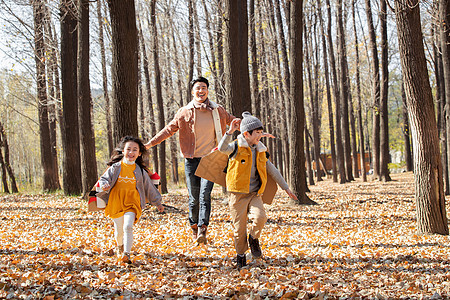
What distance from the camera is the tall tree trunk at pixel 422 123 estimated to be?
273 inches

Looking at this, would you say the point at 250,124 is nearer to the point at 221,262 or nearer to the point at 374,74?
the point at 221,262

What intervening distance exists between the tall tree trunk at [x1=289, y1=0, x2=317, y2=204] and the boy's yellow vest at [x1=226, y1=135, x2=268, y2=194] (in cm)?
740

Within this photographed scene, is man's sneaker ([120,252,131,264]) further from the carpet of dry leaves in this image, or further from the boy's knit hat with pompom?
the boy's knit hat with pompom

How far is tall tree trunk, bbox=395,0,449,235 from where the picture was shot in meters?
6.92

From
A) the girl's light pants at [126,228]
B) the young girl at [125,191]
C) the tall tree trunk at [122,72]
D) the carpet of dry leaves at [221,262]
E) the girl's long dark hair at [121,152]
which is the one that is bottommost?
the carpet of dry leaves at [221,262]

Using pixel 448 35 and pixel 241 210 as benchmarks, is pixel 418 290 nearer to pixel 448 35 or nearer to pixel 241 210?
pixel 241 210

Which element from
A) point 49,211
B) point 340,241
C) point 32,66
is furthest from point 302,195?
point 32,66

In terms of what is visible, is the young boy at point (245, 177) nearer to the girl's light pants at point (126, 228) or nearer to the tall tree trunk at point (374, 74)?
the girl's light pants at point (126, 228)

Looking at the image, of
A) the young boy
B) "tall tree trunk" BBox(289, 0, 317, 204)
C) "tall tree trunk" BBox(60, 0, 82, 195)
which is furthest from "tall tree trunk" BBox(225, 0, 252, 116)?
"tall tree trunk" BBox(60, 0, 82, 195)

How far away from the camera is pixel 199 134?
606 cm

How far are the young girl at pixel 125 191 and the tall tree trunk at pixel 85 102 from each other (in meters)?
7.35

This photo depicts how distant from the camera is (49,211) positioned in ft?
34.9

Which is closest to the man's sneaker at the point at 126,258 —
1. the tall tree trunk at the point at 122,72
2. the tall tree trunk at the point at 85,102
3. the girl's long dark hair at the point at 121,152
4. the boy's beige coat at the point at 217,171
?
the girl's long dark hair at the point at 121,152

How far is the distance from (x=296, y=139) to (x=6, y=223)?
820 cm
